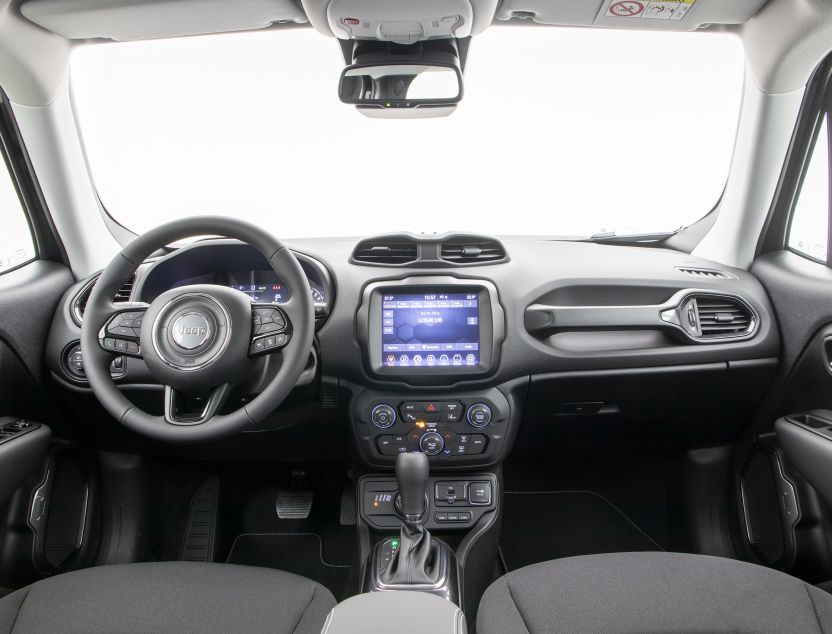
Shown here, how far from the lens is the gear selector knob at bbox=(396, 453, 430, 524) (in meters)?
1.73

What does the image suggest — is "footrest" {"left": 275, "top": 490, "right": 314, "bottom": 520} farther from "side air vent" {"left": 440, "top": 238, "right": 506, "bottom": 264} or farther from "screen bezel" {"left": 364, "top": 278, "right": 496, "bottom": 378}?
"side air vent" {"left": 440, "top": 238, "right": 506, "bottom": 264}

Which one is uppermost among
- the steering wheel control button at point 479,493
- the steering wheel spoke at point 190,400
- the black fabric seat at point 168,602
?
the steering wheel spoke at point 190,400

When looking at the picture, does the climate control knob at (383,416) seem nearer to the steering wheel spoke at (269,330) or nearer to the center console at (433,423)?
the center console at (433,423)

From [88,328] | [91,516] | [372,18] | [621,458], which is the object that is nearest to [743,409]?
[621,458]

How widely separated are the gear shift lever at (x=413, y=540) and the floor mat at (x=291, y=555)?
713mm

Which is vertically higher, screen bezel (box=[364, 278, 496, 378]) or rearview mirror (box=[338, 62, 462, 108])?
rearview mirror (box=[338, 62, 462, 108])

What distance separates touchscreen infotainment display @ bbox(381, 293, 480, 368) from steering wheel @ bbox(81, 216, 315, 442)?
1.33 feet

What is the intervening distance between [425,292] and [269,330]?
548mm

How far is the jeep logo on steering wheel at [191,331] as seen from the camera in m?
1.46

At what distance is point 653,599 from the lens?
51.3 inches

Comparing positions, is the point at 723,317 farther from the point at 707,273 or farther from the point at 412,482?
the point at 412,482

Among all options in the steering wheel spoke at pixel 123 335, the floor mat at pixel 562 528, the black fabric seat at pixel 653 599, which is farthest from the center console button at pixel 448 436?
the steering wheel spoke at pixel 123 335

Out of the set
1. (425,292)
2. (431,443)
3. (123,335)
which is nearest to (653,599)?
(431,443)

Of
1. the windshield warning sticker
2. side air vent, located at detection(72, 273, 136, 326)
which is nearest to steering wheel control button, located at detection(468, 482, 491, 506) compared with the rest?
side air vent, located at detection(72, 273, 136, 326)
